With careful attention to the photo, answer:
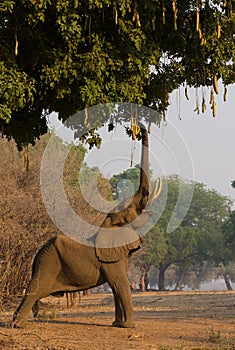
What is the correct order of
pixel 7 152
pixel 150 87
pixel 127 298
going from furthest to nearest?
pixel 7 152
pixel 127 298
pixel 150 87

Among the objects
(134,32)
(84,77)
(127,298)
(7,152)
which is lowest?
(127,298)

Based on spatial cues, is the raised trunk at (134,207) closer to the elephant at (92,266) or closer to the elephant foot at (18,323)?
the elephant at (92,266)

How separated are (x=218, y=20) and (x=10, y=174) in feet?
59.4

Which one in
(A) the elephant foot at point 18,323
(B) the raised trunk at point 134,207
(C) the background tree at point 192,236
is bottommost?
(A) the elephant foot at point 18,323

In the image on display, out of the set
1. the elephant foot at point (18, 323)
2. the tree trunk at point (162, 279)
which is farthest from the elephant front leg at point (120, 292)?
the tree trunk at point (162, 279)

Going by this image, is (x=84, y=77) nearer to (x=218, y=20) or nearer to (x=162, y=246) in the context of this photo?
(x=218, y=20)

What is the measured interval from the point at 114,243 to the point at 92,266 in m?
0.81

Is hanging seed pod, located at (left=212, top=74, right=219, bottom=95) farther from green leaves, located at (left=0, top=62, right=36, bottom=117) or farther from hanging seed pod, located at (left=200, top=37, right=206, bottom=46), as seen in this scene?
green leaves, located at (left=0, top=62, right=36, bottom=117)

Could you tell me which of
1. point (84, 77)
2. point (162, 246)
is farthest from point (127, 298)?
point (162, 246)

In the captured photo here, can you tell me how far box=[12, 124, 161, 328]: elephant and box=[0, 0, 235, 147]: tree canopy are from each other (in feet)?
11.2

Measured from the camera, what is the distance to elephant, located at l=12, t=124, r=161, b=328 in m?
15.8

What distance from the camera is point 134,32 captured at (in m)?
11.8

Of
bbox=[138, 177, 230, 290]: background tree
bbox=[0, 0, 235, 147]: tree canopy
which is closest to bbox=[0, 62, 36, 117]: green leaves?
bbox=[0, 0, 235, 147]: tree canopy

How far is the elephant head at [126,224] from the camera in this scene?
53.0 feet
